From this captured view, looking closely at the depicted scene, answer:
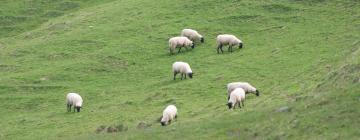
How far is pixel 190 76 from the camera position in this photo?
1802 inches

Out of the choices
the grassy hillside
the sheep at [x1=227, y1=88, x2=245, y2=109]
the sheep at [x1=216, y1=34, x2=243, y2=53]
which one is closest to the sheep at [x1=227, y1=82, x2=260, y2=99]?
the grassy hillside

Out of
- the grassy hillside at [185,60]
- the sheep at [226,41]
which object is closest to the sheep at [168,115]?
the grassy hillside at [185,60]

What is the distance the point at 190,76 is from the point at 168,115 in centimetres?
1134

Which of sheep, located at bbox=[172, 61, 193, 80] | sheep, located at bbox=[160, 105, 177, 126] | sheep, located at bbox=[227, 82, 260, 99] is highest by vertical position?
sheep, located at bbox=[172, 61, 193, 80]

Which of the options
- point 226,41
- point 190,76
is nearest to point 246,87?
point 190,76

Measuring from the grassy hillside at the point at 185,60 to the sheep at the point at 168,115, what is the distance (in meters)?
0.49

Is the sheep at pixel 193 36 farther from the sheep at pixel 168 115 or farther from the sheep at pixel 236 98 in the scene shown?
the sheep at pixel 168 115

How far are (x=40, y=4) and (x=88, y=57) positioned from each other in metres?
27.4

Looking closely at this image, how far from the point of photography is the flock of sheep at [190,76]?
3503 centimetres

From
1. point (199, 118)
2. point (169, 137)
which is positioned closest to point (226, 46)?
point (199, 118)

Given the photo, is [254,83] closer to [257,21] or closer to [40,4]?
[257,21]

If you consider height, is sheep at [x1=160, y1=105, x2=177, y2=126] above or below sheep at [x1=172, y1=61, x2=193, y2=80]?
below

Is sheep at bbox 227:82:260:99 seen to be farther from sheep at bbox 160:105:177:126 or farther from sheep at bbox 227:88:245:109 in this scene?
sheep at bbox 160:105:177:126

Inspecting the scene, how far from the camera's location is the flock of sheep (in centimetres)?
3503
